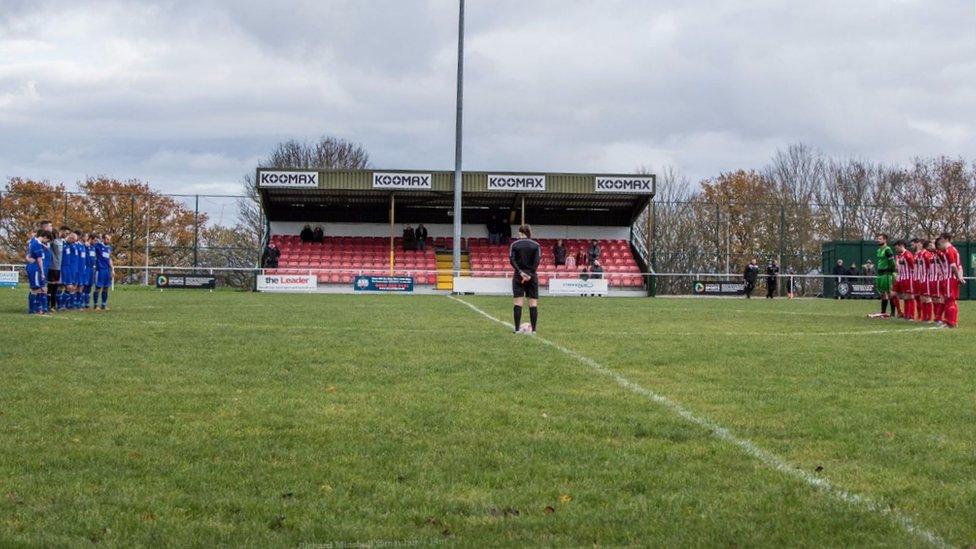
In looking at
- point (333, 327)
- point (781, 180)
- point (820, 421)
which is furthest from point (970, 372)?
point (781, 180)

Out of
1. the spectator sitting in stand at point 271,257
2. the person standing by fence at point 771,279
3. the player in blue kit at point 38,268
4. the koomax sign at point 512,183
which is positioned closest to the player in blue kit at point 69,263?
the player in blue kit at point 38,268

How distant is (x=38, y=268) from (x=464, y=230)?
31.9m

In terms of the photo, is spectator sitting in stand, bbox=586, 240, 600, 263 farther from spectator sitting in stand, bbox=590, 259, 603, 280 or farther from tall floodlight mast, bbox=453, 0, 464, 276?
tall floodlight mast, bbox=453, 0, 464, 276

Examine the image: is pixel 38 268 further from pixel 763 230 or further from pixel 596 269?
pixel 763 230

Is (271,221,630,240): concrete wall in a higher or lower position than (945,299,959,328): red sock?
higher

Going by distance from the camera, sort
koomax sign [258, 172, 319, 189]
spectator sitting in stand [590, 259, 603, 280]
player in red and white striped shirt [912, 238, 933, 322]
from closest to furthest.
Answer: player in red and white striped shirt [912, 238, 933, 322] < spectator sitting in stand [590, 259, 603, 280] < koomax sign [258, 172, 319, 189]

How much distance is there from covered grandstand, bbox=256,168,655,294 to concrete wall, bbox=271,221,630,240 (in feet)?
0.17

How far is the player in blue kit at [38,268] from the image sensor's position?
19.8m

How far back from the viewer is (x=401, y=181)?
150 ft

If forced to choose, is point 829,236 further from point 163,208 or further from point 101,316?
point 101,316

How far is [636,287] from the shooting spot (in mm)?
45406

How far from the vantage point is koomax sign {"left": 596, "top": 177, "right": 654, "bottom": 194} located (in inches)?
1809

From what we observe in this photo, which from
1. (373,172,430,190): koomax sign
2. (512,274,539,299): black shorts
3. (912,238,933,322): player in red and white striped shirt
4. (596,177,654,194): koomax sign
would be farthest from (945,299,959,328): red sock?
(373,172,430,190): koomax sign

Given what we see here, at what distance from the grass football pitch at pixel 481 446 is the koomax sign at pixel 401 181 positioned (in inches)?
1298
